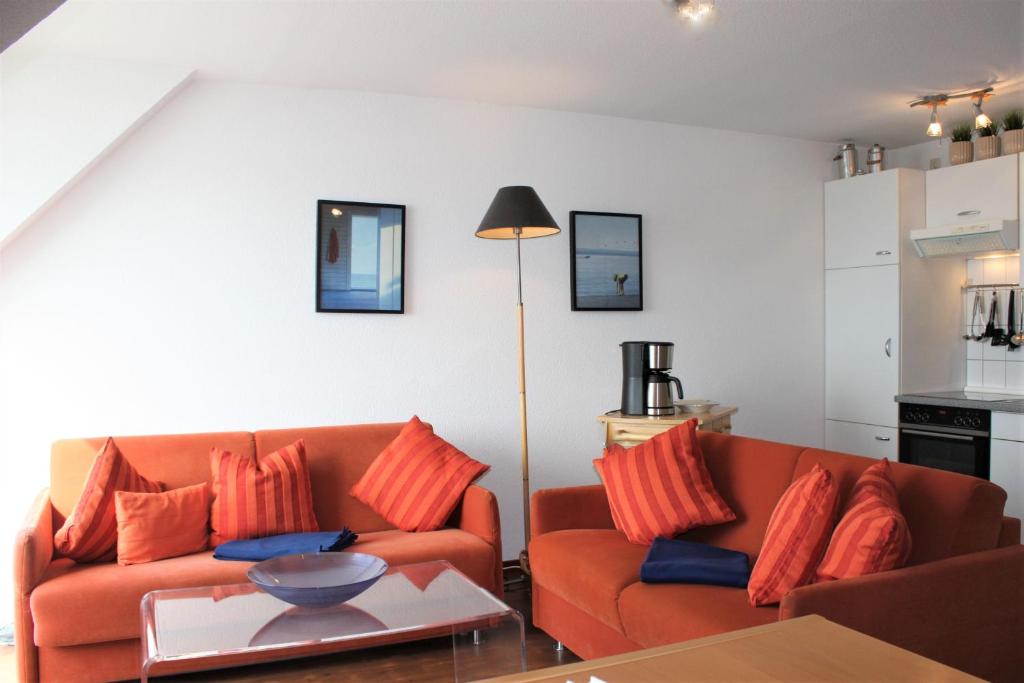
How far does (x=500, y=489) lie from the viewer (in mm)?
4609

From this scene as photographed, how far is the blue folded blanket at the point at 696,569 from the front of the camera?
2678mm

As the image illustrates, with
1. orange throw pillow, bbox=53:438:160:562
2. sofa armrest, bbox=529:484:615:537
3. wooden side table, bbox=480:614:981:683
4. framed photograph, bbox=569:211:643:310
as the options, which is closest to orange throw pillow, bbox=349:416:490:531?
sofa armrest, bbox=529:484:615:537

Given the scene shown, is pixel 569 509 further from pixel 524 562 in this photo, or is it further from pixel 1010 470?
pixel 1010 470

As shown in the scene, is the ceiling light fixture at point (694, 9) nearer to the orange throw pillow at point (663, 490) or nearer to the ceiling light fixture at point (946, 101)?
the orange throw pillow at point (663, 490)

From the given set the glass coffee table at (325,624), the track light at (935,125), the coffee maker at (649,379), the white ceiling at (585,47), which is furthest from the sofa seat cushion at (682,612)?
the track light at (935,125)

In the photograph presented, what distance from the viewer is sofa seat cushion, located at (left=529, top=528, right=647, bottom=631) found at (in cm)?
279

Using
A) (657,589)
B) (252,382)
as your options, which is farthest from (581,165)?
(657,589)

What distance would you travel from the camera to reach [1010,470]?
4500mm

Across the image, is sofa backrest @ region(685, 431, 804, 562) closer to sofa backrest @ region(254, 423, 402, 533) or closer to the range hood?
sofa backrest @ region(254, 423, 402, 533)

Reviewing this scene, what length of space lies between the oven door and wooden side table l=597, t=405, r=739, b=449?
147cm

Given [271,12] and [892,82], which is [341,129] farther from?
[892,82]

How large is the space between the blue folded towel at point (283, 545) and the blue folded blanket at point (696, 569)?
1.22m

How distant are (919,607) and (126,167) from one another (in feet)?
11.9

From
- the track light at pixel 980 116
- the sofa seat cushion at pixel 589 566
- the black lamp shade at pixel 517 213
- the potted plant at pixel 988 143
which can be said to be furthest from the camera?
the potted plant at pixel 988 143
